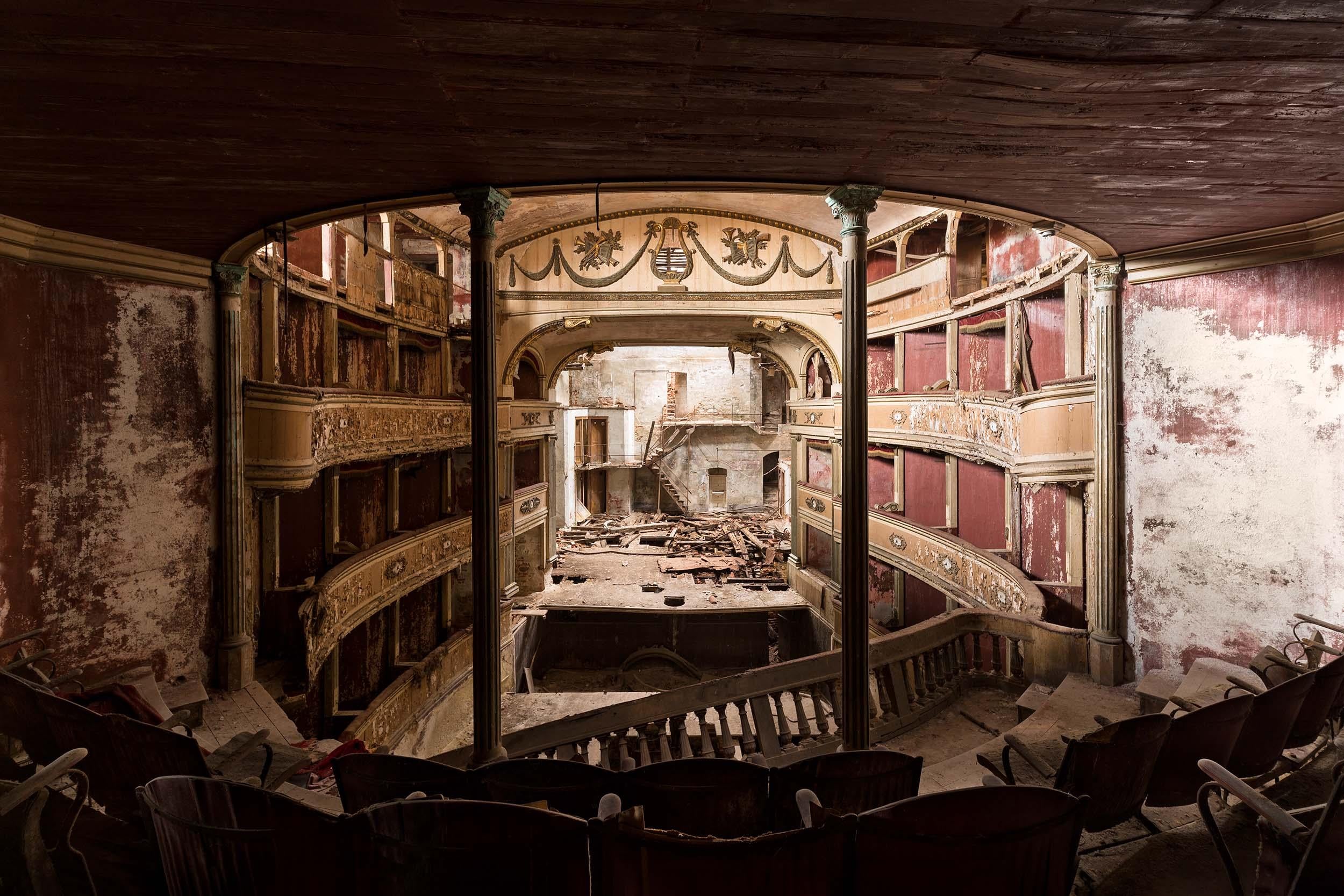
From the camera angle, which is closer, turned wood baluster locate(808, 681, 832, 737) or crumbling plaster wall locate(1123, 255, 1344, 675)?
crumbling plaster wall locate(1123, 255, 1344, 675)

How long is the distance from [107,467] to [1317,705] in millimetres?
8694

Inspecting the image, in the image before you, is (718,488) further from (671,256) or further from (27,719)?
(27,719)

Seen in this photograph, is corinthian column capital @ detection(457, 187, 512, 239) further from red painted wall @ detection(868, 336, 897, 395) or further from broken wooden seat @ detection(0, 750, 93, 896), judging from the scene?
red painted wall @ detection(868, 336, 897, 395)

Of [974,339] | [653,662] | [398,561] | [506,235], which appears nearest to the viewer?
[398,561]

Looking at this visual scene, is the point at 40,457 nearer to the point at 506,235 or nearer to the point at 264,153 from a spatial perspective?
the point at 264,153

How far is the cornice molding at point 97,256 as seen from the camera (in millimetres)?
4891

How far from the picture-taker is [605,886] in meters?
2.09

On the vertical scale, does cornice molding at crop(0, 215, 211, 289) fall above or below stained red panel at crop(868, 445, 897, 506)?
above

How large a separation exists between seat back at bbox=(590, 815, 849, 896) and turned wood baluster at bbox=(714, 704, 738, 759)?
3461 mm

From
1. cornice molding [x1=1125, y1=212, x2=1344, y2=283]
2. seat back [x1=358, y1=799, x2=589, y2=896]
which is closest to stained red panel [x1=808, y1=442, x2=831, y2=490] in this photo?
cornice molding [x1=1125, y1=212, x2=1344, y2=283]

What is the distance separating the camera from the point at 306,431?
6625mm

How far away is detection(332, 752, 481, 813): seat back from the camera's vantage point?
264 centimetres

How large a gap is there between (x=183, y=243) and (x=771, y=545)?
16152mm

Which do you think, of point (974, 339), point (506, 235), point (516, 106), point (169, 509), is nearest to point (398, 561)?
point (169, 509)
